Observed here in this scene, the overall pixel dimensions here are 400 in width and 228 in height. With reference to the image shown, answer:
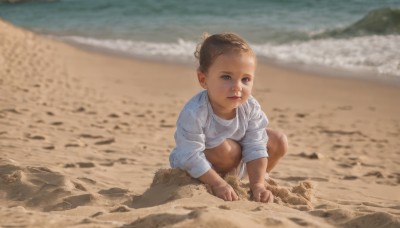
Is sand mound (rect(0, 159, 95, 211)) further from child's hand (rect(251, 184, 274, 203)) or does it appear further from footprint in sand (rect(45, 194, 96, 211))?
child's hand (rect(251, 184, 274, 203))

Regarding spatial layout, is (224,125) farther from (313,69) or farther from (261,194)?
(313,69)

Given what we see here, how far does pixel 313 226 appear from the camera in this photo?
2455 mm

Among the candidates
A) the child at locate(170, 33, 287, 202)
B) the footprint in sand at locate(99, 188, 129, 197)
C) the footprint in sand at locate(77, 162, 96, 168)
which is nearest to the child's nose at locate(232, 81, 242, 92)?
the child at locate(170, 33, 287, 202)

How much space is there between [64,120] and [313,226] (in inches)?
161

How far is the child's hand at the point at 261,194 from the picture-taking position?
3.06m

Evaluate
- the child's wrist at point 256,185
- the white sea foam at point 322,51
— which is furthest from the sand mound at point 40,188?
the white sea foam at point 322,51

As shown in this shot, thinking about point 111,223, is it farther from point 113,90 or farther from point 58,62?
point 58,62

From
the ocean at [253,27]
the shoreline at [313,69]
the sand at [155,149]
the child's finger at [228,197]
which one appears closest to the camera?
the sand at [155,149]

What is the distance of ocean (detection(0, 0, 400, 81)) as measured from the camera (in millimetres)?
10867

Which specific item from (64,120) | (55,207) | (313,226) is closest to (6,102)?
(64,120)

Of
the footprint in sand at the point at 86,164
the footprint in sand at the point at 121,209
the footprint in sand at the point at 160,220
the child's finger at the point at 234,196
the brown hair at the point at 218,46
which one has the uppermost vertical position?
the brown hair at the point at 218,46

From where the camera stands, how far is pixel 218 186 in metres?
3.04

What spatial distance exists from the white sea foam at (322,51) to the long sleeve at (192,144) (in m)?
6.52

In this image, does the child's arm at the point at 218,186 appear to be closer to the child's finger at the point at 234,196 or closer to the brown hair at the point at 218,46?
the child's finger at the point at 234,196
